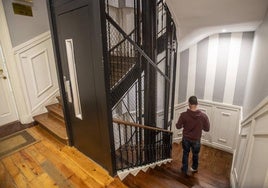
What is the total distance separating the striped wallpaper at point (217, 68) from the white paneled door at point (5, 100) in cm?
371

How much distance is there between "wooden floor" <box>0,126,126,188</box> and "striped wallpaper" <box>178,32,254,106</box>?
3135 mm

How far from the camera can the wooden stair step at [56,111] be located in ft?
9.30

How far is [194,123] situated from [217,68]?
6.45ft

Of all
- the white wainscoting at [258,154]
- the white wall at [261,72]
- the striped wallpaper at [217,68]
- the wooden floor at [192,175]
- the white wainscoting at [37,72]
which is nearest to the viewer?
the white wainscoting at [258,154]

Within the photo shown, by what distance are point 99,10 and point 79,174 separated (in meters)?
1.75

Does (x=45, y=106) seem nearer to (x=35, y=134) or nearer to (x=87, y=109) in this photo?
(x=35, y=134)

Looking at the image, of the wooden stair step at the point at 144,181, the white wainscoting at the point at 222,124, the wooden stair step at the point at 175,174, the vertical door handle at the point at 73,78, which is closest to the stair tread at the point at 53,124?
the vertical door handle at the point at 73,78

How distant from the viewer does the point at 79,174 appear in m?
1.88

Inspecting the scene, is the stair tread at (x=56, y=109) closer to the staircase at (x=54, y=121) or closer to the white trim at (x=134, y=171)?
the staircase at (x=54, y=121)

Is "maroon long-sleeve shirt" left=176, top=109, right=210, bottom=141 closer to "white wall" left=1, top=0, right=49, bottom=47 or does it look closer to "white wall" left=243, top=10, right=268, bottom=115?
"white wall" left=243, top=10, right=268, bottom=115

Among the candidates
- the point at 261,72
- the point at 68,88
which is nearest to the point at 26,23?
the point at 68,88

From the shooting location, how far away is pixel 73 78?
1.90 metres

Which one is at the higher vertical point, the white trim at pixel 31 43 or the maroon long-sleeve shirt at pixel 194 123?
the white trim at pixel 31 43

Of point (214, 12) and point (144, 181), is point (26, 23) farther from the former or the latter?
point (144, 181)
